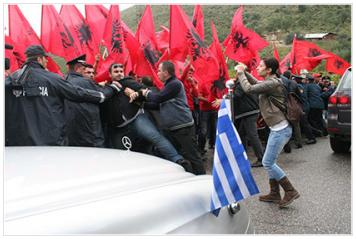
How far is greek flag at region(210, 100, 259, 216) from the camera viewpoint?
1860 mm

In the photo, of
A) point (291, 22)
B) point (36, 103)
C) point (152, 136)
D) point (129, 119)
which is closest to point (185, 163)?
point (152, 136)

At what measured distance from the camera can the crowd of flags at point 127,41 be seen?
637cm

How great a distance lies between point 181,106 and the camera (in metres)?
4.73

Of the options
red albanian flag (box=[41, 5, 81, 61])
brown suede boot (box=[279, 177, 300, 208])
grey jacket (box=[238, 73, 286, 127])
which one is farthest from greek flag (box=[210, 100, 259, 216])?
red albanian flag (box=[41, 5, 81, 61])

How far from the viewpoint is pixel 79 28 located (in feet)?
23.3

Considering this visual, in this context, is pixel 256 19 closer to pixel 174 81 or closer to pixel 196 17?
pixel 196 17

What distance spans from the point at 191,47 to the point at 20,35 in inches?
118

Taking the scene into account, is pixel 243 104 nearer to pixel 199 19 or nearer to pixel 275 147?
pixel 199 19

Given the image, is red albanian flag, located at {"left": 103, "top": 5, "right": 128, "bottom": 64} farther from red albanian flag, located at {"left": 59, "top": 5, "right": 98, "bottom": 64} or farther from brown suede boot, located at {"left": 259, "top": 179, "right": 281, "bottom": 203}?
brown suede boot, located at {"left": 259, "top": 179, "right": 281, "bottom": 203}

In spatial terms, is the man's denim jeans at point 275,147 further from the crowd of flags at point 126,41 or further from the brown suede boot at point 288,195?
the crowd of flags at point 126,41

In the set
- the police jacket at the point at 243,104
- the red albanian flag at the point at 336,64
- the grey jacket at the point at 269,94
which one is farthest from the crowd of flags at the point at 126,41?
the red albanian flag at the point at 336,64

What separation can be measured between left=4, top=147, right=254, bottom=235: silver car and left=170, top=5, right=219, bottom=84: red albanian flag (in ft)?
15.2

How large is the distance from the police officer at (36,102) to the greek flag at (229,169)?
7.50ft

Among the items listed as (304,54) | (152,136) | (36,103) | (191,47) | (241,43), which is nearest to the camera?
(36,103)
